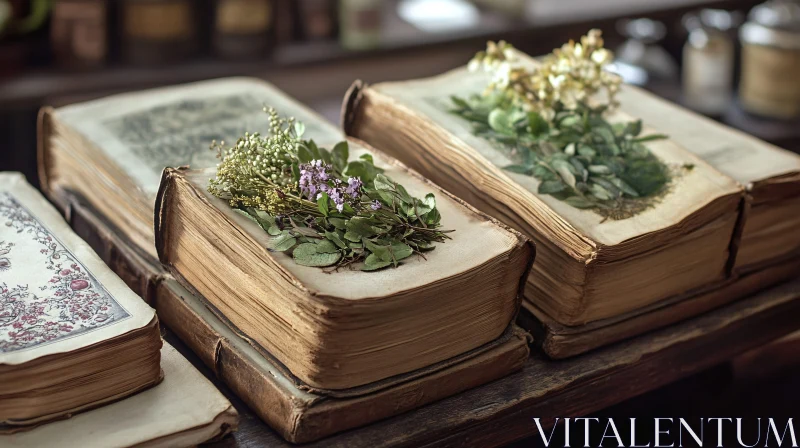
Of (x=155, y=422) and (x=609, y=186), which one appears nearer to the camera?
(x=155, y=422)

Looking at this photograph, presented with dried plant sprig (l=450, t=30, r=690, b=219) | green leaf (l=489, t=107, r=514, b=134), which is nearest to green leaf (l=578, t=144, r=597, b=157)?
dried plant sprig (l=450, t=30, r=690, b=219)

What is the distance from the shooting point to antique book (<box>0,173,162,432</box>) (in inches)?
35.5

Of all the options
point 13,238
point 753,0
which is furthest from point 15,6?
point 753,0

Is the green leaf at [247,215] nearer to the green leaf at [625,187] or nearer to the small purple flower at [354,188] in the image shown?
the small purple flower at [354,188]

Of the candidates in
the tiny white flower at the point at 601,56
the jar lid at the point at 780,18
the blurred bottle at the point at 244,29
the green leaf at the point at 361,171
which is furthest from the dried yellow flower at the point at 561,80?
the jar lid at the point at 780,18

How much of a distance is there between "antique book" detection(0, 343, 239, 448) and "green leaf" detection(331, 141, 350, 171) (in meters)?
0.31

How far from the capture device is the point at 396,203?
1.06 metres

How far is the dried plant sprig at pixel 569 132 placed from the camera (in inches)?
47.0

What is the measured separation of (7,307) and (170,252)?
8.8 inches

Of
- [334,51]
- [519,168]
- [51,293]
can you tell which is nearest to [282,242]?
[51,293]

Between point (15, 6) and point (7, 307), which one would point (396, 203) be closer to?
point (7, 307)

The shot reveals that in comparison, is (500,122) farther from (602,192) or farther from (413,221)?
(413,221)

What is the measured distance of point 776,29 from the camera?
2.41 metres

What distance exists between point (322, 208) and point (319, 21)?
167cm
